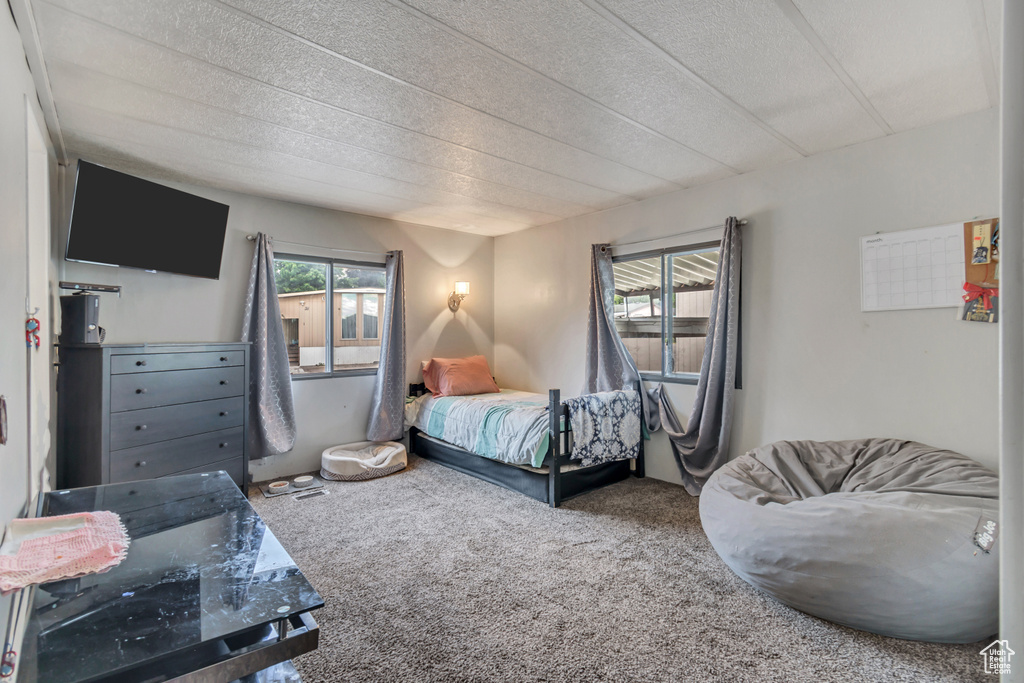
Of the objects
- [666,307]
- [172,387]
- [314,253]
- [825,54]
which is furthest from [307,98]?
[666,307]

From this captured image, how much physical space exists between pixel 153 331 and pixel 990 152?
514 centimetres

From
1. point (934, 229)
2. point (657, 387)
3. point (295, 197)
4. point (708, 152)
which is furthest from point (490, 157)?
point (934, 229)

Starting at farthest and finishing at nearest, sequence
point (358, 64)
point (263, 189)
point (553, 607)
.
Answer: point (263, 189), point (553, 607), point (358, 64)

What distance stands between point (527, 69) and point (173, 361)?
280 cm

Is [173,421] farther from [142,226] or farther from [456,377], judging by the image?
[456,377]

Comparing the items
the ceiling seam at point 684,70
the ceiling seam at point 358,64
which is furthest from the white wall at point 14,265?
the ceiling seam at point 684,70

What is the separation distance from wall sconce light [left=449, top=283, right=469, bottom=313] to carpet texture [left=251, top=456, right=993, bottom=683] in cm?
237

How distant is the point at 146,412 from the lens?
3064mm

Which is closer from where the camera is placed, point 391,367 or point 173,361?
point 173,361

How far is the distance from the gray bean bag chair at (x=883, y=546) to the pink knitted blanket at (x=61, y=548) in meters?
2.25

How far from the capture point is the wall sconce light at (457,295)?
16.9 feet

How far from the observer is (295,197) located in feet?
13.3

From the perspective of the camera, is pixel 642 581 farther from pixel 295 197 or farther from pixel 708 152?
pixel 295 197

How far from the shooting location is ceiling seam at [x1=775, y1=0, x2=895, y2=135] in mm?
1773
